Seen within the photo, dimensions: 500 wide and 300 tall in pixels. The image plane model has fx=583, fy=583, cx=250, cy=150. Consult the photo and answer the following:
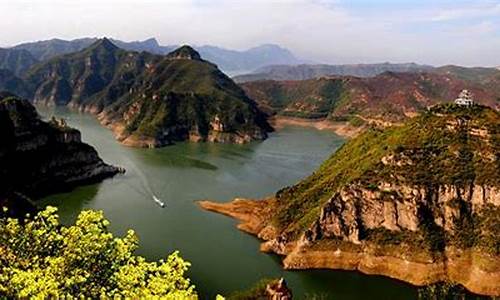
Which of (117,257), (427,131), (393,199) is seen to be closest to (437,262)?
(393,199)

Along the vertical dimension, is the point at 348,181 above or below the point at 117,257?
below

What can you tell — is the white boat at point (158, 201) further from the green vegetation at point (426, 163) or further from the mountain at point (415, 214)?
the green vegetation at point (426, 163)

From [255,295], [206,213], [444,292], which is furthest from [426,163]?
[206,213]

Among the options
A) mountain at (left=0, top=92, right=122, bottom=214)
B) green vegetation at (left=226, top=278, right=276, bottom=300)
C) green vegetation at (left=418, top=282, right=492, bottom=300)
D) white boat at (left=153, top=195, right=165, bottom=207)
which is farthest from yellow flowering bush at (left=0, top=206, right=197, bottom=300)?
mountain at (left=0, top=92, right=122, bottom=214)

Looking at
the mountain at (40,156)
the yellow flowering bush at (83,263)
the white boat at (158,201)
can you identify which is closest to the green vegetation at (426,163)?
the white boat at (158,201)

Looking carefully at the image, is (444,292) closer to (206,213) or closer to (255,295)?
(255,295)

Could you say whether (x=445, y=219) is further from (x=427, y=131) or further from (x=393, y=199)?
(x=427, y=131)

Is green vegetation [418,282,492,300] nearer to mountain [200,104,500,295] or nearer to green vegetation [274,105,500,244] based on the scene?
mountain [200,104,500,295]
